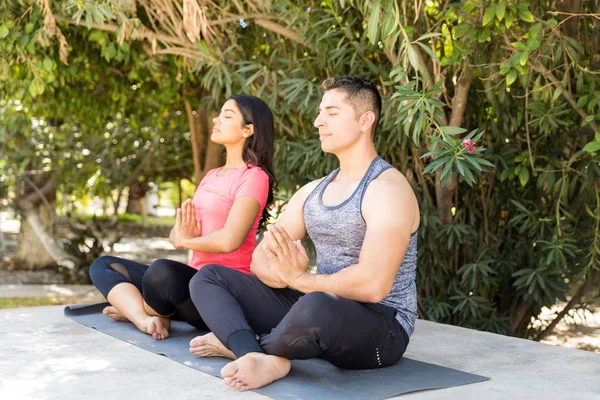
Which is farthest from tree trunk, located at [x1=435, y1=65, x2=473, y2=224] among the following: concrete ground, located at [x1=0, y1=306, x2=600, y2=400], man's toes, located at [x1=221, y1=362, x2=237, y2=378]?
man's toes, located at [x1=221, y1=362, x2=237, y2=378]

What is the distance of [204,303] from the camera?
9.40 feet

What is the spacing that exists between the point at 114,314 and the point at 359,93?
1.80 m

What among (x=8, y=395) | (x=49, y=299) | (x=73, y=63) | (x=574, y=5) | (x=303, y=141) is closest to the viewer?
(x=8, y=395)

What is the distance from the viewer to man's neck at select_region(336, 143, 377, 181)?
9.37ft

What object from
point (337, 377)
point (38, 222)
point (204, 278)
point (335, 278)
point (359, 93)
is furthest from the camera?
point (38, 222)

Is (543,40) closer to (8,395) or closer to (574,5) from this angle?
(574,5)

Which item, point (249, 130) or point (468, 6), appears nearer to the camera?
point (468, 6)

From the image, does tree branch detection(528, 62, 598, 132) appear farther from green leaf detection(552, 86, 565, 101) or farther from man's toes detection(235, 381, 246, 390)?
man's toes detection(235, 381, 246, 390)

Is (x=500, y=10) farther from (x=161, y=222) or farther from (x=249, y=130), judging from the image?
(x=161, y=222)

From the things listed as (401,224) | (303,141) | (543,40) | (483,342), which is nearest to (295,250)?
(401,224)

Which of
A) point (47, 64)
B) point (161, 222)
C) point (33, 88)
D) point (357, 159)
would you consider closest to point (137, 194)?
point (161, 222)

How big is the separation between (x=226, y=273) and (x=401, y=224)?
0.76 meters

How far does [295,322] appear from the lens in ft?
8.19

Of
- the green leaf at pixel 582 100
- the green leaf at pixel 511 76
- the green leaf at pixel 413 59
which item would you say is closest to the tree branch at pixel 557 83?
the green leaf at pixel 582 100
